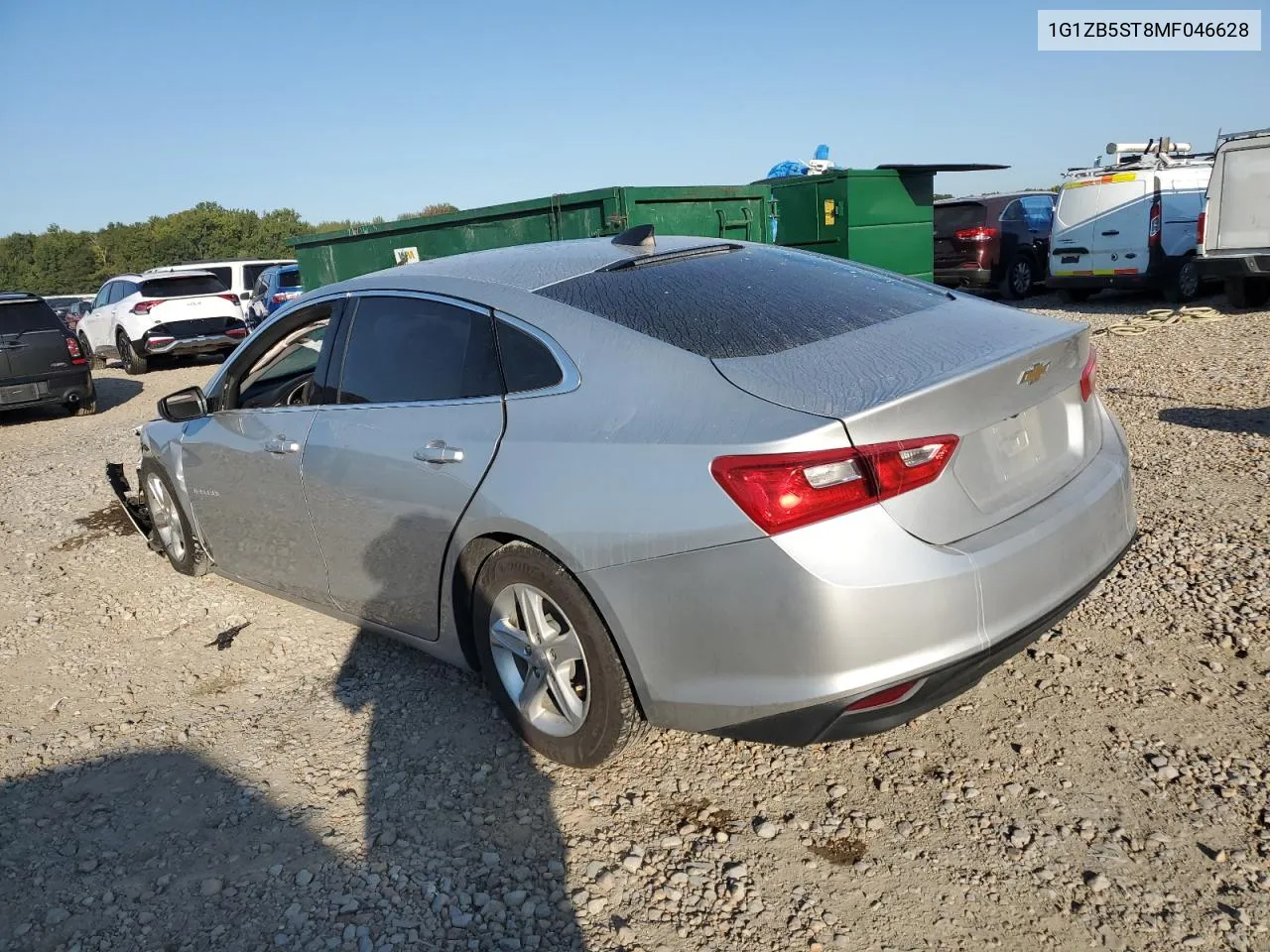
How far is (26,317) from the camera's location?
1198 cm

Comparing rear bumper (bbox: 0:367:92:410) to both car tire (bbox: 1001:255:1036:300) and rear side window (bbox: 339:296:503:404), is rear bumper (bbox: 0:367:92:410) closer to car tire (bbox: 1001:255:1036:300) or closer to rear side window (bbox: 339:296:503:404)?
rear side window (bbox: 339:296:503:404)

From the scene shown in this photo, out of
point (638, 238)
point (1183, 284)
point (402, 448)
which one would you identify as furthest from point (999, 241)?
point (402, 448)

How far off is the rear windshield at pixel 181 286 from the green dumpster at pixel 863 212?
10.3m

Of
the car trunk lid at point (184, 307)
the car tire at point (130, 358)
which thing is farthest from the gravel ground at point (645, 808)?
the car tire at point (130, 358)

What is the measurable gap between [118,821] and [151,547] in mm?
2860

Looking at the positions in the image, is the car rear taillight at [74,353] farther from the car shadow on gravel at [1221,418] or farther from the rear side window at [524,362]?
the car shadow on gravel at [1221,418]

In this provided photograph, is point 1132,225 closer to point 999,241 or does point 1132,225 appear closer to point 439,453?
point 999,241

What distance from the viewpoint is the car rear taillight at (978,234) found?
15859 mm

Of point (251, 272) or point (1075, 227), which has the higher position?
point (251, 272)

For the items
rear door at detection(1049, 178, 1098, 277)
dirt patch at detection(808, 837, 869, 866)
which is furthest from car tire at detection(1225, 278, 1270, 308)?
dirt patch at detection(808, 837, 869, 866)

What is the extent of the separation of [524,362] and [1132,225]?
12.9 metres

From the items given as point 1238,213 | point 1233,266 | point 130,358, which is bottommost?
point 130,358

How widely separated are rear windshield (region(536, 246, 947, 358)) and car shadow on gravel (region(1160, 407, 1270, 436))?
393cm

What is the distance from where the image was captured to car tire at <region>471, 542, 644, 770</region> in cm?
276
